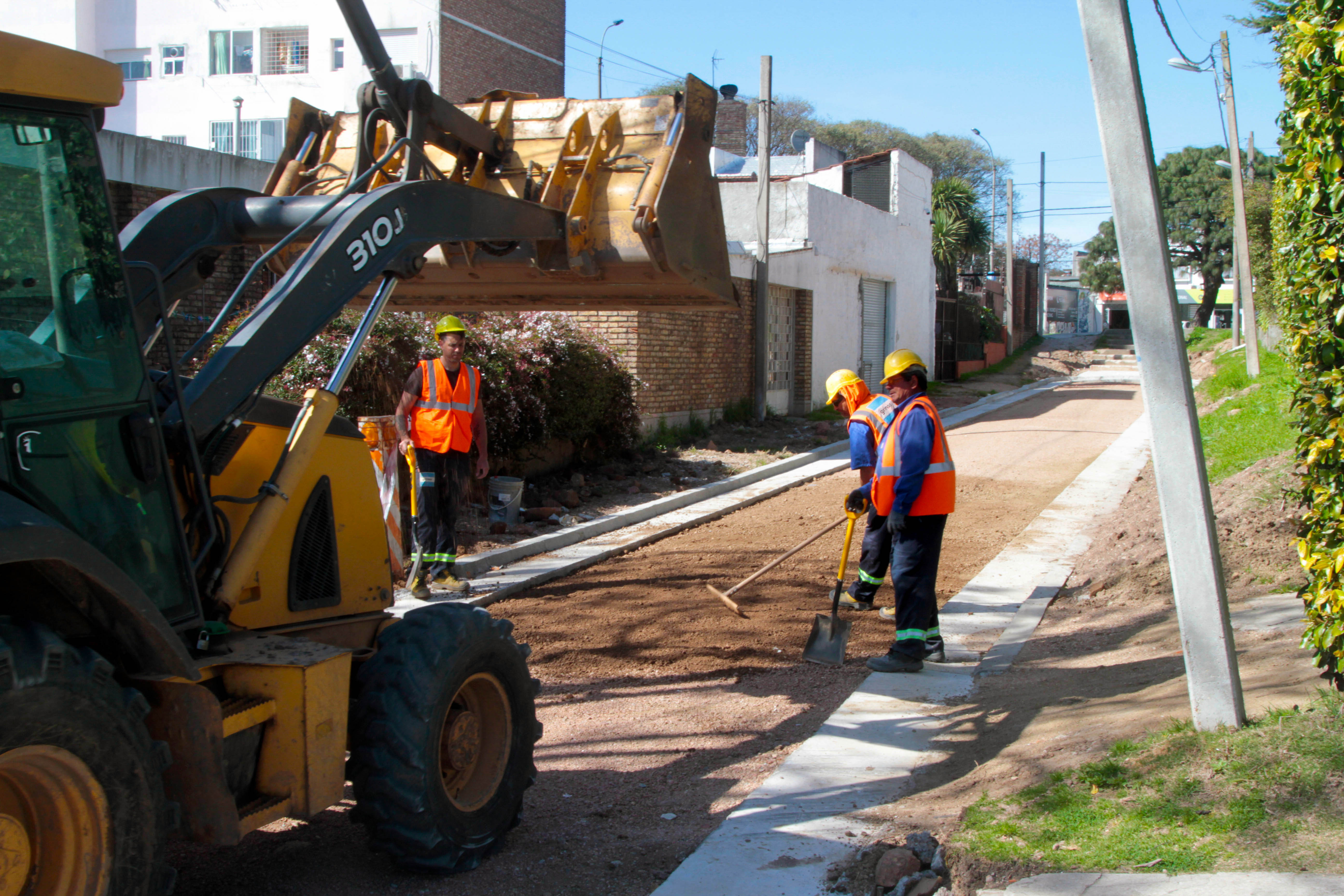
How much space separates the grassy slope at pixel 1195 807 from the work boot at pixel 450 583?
4.79m

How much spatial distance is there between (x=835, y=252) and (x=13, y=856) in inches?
907

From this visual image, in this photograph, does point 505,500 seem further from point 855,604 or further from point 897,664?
point 897,664

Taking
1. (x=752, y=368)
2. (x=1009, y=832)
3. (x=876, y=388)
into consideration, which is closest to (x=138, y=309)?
(x=1009, y=832)

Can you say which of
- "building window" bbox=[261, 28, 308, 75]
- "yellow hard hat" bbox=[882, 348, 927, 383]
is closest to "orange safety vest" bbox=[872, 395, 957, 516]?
"yellow hard hat" bbox=[882, 348, 927, 383]

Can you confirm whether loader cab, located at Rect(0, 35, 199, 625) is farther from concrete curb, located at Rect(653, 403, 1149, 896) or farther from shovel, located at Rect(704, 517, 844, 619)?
shovel, located at Rect(704, 517, 844, 619)

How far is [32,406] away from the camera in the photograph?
8.85 feet

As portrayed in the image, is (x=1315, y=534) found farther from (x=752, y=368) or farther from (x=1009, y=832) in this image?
(x=752, y=368)

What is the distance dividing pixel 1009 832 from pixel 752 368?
16296 millimetres

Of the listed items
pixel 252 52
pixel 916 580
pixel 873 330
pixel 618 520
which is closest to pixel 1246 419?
pixel 618 520

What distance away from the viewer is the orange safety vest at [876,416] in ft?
24.1

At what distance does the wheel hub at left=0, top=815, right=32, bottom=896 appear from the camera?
2410 millimetres

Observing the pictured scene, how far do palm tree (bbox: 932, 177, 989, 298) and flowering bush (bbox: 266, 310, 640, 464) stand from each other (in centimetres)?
2637

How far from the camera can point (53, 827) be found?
2533mm

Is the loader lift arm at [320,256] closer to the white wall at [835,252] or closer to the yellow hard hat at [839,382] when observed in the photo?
the yellow hard hat at [839,382]
